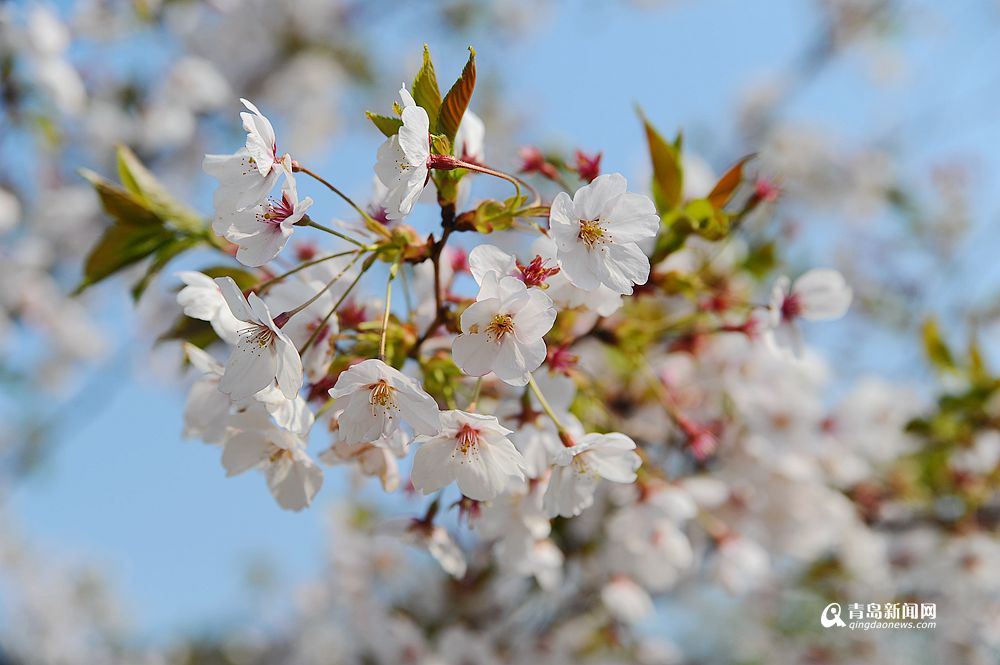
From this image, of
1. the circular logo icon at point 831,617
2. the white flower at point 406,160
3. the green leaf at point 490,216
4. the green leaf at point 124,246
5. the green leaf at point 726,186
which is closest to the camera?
the white flower at point 406,160

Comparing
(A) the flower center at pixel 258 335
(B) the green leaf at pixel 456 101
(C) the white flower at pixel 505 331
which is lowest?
(A) the flower center at pixel 258 335

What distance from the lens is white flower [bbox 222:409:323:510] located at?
1.06 m

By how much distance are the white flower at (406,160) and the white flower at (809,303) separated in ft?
2.44

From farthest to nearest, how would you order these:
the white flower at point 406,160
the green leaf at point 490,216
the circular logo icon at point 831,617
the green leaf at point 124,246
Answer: the circular logo icon at point 831,617
the green leaf at point 124,246
the green leaf at point 490,216
the white flower at point 406,160

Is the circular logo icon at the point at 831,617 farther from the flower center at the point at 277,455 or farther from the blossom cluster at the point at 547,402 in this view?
the flower center at the point at 277,455

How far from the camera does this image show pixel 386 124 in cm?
94

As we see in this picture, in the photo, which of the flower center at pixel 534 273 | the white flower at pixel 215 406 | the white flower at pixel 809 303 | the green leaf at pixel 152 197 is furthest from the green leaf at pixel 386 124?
the white flower at pixel 809 303

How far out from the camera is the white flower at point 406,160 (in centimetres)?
87

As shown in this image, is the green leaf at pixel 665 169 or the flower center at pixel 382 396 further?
the green leaf at pixel 665 169

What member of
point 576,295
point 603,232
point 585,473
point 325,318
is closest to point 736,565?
point 585,473

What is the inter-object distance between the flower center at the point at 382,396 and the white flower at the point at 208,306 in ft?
0.73

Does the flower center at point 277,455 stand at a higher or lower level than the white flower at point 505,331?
lower

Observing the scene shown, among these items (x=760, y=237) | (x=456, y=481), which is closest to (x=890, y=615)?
(x=760, y=237)

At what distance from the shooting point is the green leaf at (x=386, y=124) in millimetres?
935
